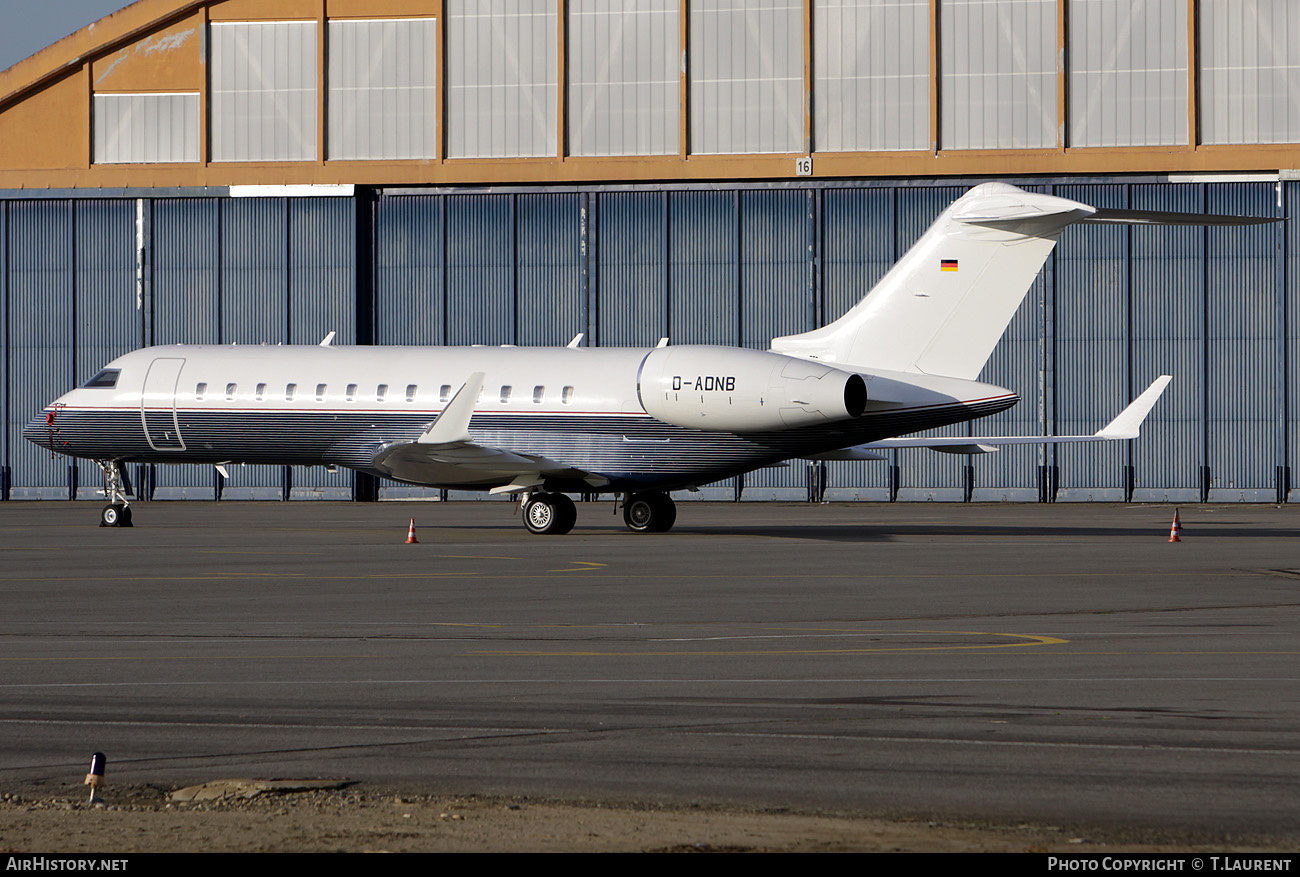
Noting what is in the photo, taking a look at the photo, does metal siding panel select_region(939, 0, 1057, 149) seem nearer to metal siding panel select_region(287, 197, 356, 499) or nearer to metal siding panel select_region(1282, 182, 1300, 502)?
metal siding panel select_region(1282, 182, 1300, 502)

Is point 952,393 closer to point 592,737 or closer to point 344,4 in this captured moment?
point 592,737

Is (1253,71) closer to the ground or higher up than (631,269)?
higher up

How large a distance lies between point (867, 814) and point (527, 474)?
2216cm

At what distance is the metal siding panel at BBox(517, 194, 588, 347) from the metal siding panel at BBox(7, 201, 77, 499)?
1456 cm

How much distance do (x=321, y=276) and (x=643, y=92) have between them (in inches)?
457

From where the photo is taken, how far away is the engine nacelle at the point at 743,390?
26.6 meters

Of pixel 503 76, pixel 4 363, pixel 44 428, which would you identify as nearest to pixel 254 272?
pixel 4 363

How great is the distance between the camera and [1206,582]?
65.0 feet

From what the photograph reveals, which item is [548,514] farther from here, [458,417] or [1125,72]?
[1125,72]

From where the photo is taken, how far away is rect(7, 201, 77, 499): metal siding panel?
49406mm

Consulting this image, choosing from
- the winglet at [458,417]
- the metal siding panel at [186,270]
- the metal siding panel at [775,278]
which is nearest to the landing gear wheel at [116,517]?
the winglet at [458,417]

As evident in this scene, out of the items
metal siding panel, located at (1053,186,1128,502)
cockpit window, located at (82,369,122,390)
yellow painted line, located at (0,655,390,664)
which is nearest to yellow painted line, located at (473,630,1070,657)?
yellow painted line, located at (0,655,390,664)

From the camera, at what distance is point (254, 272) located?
161 ft

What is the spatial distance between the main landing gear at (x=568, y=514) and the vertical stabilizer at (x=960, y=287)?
201 inches
